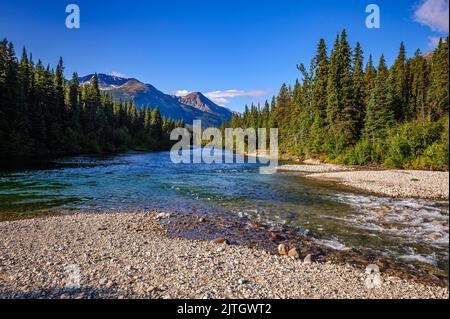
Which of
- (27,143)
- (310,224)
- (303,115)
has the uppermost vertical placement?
(303,115)

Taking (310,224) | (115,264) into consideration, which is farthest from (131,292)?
(310,224)

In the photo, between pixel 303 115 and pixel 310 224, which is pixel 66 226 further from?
pixel 303 115

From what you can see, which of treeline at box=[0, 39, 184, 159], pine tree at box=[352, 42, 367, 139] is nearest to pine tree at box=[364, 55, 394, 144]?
pine tree at box=[352, 42, 367, 139]

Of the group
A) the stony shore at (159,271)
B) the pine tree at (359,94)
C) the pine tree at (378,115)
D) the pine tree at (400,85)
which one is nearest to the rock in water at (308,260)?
the stony shore at (159,271)

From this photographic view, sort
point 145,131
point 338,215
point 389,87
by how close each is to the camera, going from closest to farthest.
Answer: point 338,215 < point 389,87 < point 145,131

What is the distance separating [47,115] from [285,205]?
192ft

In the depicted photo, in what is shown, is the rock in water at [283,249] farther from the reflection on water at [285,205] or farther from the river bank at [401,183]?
the river bank at [401,183]

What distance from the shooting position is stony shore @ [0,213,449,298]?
20.7ft

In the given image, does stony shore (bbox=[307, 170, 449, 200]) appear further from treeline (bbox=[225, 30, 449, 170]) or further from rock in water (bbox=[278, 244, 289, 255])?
rock in water (bbox=[278, 244, 289, 255])

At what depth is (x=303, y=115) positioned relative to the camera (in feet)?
198

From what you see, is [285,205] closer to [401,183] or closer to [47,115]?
[401,183]

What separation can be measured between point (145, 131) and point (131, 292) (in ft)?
356

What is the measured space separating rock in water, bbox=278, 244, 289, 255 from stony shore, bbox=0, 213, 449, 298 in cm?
37
